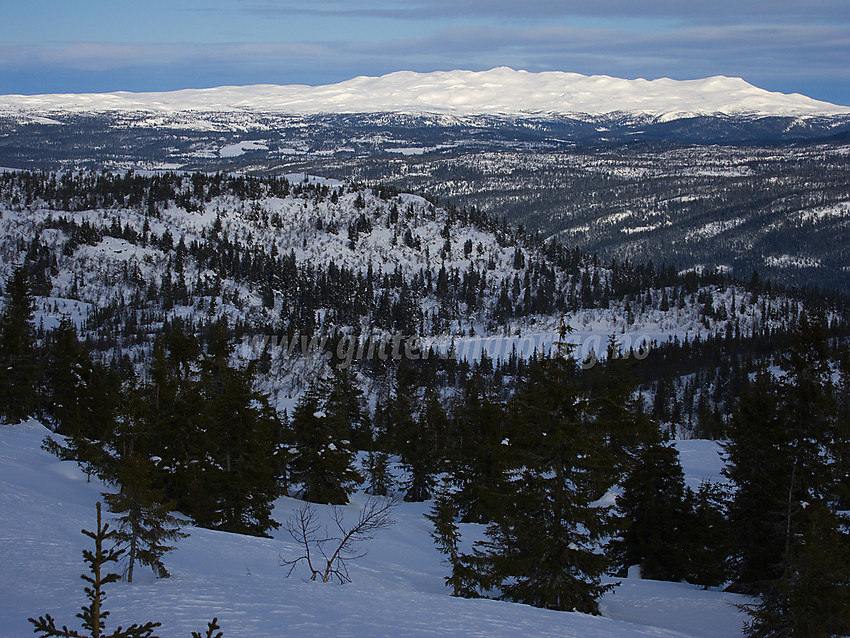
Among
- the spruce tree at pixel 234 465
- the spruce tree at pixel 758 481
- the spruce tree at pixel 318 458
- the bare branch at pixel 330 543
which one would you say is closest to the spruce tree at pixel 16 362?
the spruce tree at pixel 318 458

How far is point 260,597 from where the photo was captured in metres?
19.7

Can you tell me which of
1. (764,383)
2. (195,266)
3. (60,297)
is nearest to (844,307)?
(195,266)

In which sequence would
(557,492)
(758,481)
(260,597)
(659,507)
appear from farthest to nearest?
(659,507) < (758,481) < (557,492) < (260,597)

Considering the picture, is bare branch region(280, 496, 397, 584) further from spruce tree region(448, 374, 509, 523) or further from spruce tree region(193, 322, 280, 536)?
spruce tree region(448, 374, 509, 523)

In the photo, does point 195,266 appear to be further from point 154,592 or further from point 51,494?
point 154,592

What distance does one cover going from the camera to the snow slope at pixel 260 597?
1711 centimetres

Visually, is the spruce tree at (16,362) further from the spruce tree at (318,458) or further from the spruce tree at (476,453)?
the spruce tree at (476,453)

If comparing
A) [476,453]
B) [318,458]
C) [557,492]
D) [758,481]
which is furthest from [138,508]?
[476,453]

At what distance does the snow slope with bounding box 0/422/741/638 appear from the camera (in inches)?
674

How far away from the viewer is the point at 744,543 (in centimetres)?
2795

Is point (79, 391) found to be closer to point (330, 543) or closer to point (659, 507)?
point (330, 543)

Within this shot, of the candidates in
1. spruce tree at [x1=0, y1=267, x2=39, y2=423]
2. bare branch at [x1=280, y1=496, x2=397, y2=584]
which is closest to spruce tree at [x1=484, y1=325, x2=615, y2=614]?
bare branch at [x1=280, y1=496, x2=397, y2=584]

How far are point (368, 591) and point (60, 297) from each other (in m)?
169

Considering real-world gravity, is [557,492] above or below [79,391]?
above
